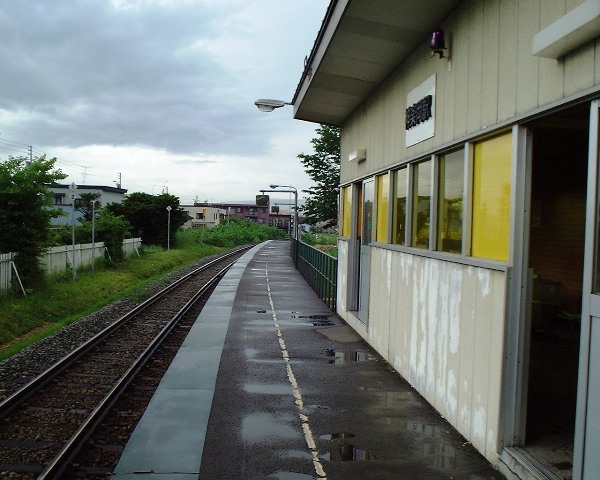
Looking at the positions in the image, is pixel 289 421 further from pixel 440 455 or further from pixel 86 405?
pixel 86 405

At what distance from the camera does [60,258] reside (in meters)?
19.0

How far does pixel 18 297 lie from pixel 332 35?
457 inches

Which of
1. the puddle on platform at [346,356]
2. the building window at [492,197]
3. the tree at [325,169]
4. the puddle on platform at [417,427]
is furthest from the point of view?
the tree at [325,169]

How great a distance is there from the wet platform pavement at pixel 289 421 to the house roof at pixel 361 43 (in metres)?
4.45

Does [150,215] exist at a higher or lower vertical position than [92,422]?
higher

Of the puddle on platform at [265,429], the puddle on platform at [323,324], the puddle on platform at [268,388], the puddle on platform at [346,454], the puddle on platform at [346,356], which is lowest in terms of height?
the puddle on platform at [323,324]

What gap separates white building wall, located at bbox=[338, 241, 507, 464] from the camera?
4.79m

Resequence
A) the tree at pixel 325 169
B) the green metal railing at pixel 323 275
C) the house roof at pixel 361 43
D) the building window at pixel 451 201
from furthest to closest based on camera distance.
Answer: the tree at pixel 325 169, the green metal railing at pixel 323 275, the house roof at pixel 361 43, the building window at pixel 451 201

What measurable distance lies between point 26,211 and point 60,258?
412 cm

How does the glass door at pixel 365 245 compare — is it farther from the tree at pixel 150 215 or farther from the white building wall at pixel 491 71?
the tree at pixel 150 215

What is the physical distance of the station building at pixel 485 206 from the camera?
12.7 ft

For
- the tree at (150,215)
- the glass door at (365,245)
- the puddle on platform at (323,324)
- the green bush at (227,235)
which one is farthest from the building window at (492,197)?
the green bush at (227,235)

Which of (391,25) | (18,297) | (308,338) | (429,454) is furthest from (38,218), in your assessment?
(429,454)

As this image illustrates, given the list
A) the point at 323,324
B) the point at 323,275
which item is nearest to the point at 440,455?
the point at 323,324
